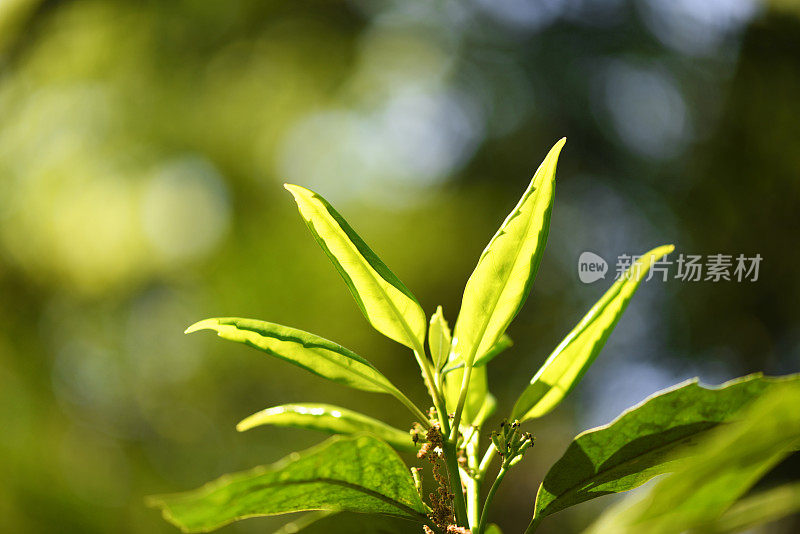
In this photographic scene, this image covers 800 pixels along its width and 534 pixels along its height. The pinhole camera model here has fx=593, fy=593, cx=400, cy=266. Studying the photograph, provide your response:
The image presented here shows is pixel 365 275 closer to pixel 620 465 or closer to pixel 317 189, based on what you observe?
pixel 620 465

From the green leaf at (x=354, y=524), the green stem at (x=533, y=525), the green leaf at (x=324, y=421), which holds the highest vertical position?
the green leaf at (x=324, y=421)

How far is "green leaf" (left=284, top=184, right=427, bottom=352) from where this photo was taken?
0.71 feet

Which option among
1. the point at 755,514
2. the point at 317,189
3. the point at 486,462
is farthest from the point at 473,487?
the point at 317,189

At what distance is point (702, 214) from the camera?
1852mm

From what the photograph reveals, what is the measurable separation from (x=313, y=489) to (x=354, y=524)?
0.41ft

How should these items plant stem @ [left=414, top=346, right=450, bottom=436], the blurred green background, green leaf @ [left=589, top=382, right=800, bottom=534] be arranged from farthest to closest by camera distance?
the blurred green background
plant stem @ [left=414, top=346, right=450, bottom=436]
green leaf @ [left=589, top=382, right=800, bottom=534]

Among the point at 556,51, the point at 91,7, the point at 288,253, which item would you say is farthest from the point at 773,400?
the point at 91,7

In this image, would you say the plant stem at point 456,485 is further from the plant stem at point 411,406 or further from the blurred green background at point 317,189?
the blurred green background at point 317,189

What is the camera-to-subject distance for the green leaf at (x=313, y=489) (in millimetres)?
165

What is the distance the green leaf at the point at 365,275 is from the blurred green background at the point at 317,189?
56.3 inches

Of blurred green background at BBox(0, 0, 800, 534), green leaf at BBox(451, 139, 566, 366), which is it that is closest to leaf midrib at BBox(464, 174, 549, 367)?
green leaf at BBox(451, 139, 566, 366)

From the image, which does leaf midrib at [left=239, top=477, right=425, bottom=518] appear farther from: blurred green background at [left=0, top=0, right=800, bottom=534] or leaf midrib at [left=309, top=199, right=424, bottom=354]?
blurred green background at [left=0, top=0, right=800, bottom=534]

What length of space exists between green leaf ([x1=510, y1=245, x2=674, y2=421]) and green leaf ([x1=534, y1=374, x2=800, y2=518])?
0.08 feet

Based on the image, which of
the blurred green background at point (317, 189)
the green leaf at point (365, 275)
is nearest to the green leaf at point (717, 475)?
the green leaf at point (365, 275)
